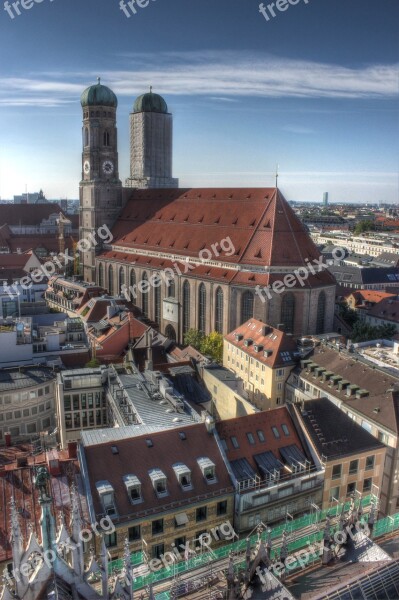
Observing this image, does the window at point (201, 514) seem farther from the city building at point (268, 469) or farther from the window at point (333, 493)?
the window at point (333, 493)

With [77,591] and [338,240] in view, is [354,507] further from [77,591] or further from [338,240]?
[338,240]

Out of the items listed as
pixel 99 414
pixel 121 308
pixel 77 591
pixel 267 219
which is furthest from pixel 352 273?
pixel 77 591

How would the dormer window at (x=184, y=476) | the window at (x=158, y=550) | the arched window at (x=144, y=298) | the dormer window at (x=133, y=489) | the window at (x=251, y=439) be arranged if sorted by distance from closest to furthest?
1. the dormer window at (x=133, y=489)
2. the window at (x=158, y=550)
3. the dormer window at (x=184, y=476)
4. the window at (x=251, y=439)
5. the arched window at (x=144, y=298)

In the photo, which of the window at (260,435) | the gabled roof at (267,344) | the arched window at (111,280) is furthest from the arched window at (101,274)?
the window at (260,435)

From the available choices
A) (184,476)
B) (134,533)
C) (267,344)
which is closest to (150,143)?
(267,344)

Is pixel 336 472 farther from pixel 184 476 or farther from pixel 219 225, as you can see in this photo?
pixel 219 225

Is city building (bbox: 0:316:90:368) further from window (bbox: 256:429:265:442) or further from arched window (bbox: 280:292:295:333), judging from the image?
window (bbox: 256:429:265:442)
